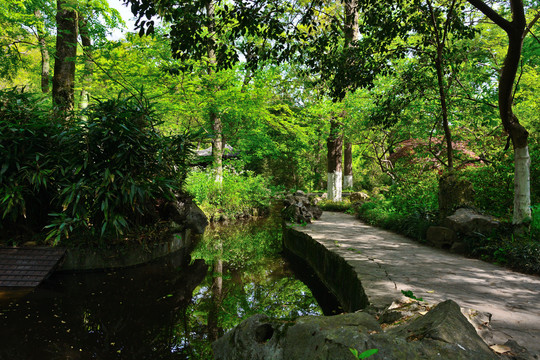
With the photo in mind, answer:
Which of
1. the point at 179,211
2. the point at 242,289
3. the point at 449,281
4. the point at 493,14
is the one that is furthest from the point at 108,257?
the point at 493,14

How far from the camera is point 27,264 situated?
188 inches

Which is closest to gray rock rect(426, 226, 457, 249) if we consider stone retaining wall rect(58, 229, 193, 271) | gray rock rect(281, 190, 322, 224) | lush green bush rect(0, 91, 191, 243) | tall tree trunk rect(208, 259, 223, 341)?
gray rock rect(281, 190, 322, 224)

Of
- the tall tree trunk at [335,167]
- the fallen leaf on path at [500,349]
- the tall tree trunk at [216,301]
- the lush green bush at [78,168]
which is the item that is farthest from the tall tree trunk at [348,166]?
the fallen leaf on path at [500,349]

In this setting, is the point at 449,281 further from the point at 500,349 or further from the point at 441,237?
the point at 441,237

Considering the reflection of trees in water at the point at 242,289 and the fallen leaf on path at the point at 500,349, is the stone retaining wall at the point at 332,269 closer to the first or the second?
the reflection of trees in water at the point at 242,289

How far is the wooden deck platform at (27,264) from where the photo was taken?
441 centimetres

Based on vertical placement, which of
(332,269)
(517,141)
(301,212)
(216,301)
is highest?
(517,141)

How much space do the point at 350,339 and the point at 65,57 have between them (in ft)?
27.6

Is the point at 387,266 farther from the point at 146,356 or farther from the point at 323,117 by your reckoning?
the point at 323,117

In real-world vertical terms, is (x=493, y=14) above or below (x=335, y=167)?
above

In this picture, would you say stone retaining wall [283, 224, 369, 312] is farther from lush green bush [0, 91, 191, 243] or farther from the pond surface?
lush green bush [0, 91, 191, 243]

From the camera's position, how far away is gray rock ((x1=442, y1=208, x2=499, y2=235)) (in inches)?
206

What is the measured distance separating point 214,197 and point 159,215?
495 cm

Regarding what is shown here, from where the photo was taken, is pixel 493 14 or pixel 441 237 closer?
pixel 493 14
